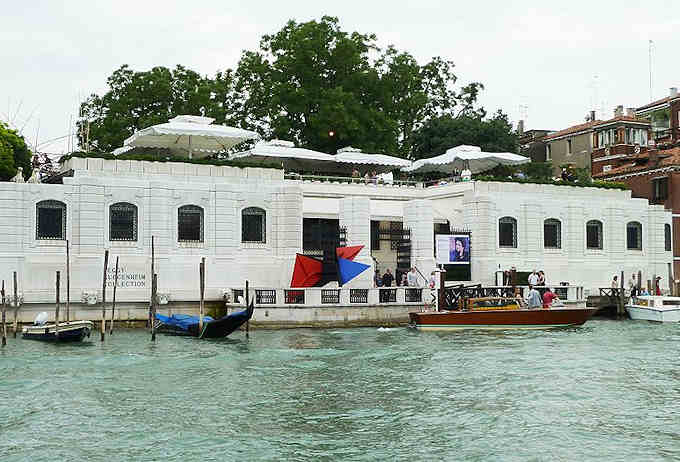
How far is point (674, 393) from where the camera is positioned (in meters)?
20.0

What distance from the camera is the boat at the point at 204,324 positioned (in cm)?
2975

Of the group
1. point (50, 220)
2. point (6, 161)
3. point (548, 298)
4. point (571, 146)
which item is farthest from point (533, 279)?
point (571, 146)

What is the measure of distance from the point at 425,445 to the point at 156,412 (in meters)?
5.81

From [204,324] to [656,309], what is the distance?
20.1 meters

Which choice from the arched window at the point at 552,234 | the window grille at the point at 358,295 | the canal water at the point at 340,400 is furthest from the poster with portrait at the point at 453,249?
the canal water at the point at 340,400

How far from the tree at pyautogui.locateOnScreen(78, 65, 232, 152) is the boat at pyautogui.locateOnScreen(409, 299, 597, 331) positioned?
21698 millimetres

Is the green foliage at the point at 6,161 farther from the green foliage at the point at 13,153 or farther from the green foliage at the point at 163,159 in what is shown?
the green foliage at the point at 163,159

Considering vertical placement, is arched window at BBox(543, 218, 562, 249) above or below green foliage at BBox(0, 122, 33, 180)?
below

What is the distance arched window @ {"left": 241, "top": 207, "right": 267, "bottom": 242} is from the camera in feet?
116

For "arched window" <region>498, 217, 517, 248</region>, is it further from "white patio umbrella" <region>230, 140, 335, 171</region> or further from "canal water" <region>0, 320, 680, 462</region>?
"canal water" <region>0, 320, 680, 462</region>

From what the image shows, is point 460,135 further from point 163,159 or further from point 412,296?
point 163,159

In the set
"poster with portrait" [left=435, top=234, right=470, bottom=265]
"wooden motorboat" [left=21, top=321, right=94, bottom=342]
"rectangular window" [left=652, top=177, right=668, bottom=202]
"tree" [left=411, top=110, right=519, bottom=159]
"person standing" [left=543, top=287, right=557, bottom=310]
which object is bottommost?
"wooden motorboat" [left=21, top=321, right=94, bottom=342]

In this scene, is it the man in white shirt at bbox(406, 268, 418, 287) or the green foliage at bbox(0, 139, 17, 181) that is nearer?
the man in white shirt at bbox(406, 268, 418, 287)

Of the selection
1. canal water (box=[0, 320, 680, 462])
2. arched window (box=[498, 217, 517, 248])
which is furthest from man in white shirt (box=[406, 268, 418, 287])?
canal water (box=[0, 320, 680, 462])
